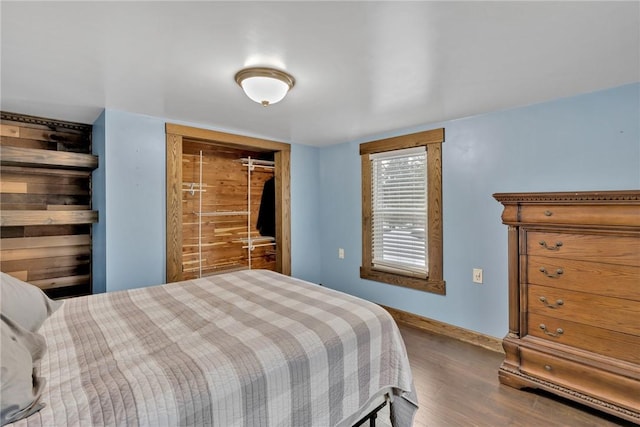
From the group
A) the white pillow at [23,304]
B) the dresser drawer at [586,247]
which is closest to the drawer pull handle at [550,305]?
the dresser drawer at [586,247]

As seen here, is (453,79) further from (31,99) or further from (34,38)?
(31,99)

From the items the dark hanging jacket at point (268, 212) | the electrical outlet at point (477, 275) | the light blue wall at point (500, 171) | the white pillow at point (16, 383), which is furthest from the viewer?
the dark hanging jacket at point (268, 212)

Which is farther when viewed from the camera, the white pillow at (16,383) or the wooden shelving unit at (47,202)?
the wooden shelving unit at (47,202)

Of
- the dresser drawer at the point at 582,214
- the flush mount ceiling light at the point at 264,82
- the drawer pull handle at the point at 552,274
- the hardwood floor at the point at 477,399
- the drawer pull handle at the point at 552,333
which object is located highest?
the flush mount ceiling light at the point at 264,82

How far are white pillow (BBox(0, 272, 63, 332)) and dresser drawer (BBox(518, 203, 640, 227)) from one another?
2881 millimetres

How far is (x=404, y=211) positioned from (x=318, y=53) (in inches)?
84.6

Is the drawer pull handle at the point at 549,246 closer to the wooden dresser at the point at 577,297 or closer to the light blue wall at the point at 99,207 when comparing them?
the wooden dresser at the point at 577,297

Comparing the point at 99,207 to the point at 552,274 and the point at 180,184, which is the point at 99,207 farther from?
the point at 552,274

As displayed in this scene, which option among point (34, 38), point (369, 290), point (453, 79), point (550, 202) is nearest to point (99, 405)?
point (34, 38)

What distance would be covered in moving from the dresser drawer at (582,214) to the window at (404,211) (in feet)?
3.24

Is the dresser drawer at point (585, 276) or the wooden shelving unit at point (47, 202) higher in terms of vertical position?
the wooden shelving unit at point (47, 202)

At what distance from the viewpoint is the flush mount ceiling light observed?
1.76 m

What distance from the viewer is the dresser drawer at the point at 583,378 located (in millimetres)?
1699

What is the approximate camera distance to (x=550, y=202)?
1942 mm
